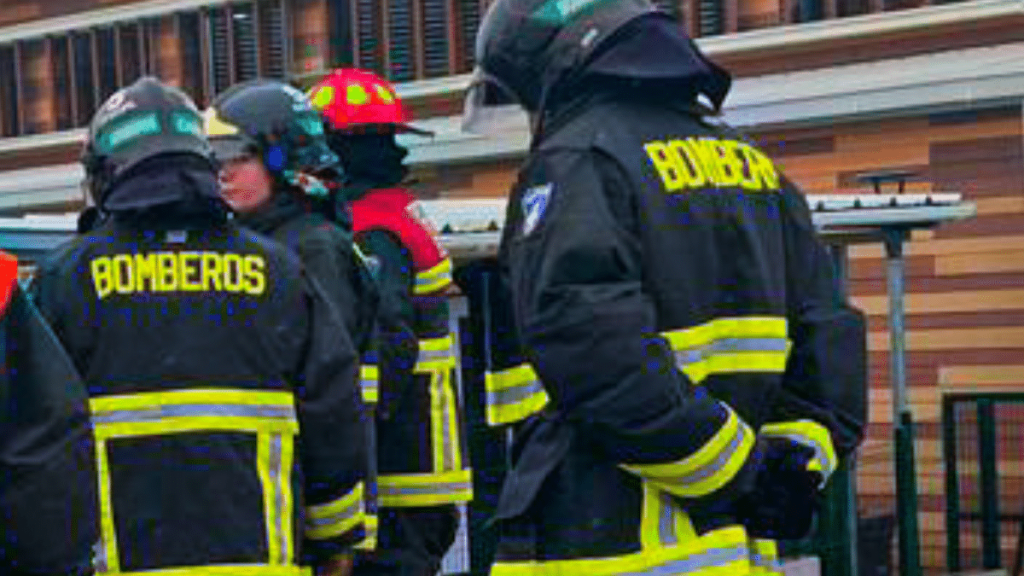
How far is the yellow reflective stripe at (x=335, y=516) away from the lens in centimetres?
418

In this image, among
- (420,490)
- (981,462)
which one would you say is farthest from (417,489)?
(981,462)

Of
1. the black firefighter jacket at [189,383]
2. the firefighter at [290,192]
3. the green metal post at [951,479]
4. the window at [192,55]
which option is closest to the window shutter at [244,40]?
the window at [192,55]

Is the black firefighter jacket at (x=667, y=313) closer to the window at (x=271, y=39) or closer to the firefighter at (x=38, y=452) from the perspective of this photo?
the firefighter at (x=38, y=452)

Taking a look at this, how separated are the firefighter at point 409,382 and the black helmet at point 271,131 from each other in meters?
0.53

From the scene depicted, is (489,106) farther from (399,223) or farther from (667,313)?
(399,223)

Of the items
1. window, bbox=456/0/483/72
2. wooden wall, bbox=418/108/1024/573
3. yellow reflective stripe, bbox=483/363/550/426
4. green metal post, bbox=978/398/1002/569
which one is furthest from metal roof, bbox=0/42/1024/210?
yellow reflective stripe, bbox=483/363/550/426

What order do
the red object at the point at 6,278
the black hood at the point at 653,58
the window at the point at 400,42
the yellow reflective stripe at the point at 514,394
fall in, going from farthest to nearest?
1. the window at the point at 400,42
2. the yellow reflective stripe at the point at 514,394
3. the black hood at the point at 653,58
4. the red object at the point at 6,278

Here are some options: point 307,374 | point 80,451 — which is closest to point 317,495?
point 307,374

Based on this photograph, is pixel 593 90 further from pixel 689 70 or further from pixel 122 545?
pixel 122 545

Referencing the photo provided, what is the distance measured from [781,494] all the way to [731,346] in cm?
32

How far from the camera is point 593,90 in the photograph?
3.57m

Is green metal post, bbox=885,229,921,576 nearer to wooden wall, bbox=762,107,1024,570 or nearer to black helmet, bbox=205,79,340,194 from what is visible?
wooden wall, bbox=762,107,1024,570

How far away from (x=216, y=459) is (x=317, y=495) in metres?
0.37

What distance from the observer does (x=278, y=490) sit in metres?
4.00
